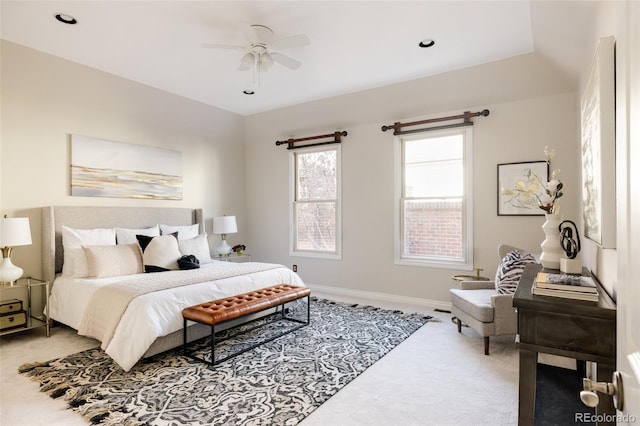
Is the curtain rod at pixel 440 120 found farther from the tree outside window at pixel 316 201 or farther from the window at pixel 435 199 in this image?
the tree outside window at pixel 316 201

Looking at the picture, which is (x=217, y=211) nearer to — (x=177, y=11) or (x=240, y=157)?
(x=240, y=157)

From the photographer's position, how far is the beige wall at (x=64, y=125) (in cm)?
365

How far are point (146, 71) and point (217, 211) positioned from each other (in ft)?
7.89

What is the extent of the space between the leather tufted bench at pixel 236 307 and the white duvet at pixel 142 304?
0.33ft

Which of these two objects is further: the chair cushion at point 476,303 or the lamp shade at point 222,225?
the lamp shade at point 222,225

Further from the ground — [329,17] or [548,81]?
[329,17]

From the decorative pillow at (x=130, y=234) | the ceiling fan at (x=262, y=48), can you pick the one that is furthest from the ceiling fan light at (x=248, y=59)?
the decorative pillow at (x=130, y=234)

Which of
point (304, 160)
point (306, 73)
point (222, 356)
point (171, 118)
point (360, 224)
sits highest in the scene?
point (306, 73)

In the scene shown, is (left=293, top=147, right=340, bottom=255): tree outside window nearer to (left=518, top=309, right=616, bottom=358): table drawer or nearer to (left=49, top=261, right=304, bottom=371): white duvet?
(left=49, top=261, right=304, bottom=371): white duvet

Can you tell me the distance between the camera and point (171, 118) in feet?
17.0

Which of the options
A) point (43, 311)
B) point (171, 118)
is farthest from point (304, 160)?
point (43, 311)

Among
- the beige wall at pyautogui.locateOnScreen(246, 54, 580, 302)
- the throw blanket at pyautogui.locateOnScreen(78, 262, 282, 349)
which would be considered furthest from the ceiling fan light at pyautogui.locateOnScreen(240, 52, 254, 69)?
the throw blanket at pyautogui.locateOnScreen(78, 262, 282, 349)

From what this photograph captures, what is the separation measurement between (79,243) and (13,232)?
0.66 meters

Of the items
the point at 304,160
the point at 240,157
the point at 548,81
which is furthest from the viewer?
the point at 240,157
